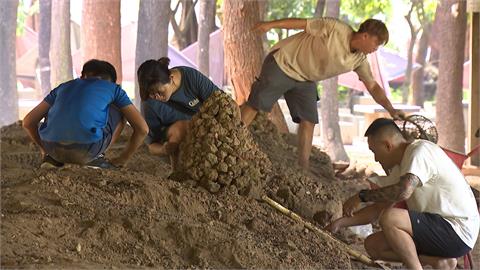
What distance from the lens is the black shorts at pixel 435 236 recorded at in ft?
13.9

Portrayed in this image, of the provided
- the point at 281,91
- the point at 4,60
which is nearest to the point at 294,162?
the point at 281,91

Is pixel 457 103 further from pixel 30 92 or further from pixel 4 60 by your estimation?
pixel 30 92

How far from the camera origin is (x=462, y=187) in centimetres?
429

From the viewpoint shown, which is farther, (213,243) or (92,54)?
(92,54)

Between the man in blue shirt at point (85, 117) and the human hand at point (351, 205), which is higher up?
the man in blue shirt at point (85, 117)

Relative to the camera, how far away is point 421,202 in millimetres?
4324

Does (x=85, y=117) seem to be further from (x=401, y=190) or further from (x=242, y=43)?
(x=242, y=43)

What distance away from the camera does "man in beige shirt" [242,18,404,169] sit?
19.7 ft

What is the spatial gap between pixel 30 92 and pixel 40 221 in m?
13.1

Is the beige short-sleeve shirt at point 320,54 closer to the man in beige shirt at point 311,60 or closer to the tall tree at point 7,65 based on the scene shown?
the man in beige shirt at point 311,60

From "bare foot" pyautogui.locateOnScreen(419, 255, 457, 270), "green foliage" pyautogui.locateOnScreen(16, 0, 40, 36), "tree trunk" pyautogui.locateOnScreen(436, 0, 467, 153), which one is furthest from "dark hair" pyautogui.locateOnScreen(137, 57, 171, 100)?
"green foliage" pyautogui.locateOnScreen(16, 0, 40, 36)

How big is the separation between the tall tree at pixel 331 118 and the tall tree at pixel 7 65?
16.0ft

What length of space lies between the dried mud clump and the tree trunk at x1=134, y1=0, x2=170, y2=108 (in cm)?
560

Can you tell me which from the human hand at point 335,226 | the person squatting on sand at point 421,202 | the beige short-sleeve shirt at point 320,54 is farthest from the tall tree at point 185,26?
the person squatting on sand at point 421,202
